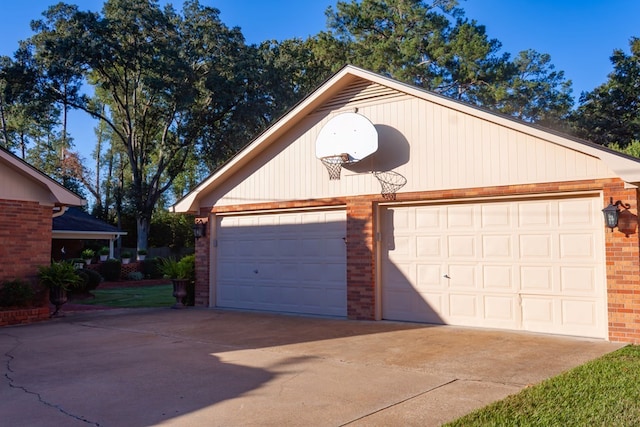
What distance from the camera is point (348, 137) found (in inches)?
430

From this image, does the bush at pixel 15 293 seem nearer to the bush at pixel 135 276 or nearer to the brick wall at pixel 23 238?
the brick wall at pixel 23 238

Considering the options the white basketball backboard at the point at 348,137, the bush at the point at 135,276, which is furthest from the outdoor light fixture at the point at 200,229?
the bush at the point at 135,276

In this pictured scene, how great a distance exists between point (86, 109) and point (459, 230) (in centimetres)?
2646

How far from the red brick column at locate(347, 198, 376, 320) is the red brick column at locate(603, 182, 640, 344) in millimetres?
4175

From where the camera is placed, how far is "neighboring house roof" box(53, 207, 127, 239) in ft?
75.9

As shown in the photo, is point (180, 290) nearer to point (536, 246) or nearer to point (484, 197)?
point (484, 197)

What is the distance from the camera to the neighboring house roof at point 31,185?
1088cm

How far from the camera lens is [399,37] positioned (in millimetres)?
31141

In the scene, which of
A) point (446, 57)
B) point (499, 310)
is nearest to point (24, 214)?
point (499, 310)

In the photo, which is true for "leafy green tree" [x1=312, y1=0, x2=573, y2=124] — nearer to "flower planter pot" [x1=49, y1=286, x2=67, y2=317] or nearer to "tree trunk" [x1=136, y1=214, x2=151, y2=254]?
"tree trunk" [x1=136, y1=214, x2=151, y2=254]

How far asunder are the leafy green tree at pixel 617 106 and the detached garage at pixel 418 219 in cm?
1966

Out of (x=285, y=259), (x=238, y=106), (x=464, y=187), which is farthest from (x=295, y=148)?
(x=238, y=106)

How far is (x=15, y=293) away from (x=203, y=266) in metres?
4.12

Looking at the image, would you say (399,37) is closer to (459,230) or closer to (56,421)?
(459,230)
